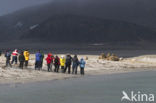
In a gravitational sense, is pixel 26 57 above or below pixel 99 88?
above

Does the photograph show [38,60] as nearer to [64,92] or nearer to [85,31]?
[64,92]

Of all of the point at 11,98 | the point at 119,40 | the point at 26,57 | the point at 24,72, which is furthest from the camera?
the point at 119,40

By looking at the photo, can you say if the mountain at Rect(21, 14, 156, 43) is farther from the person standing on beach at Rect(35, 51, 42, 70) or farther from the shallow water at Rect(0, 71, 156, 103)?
the shallow water at Rect(0, 71, 156, 103)

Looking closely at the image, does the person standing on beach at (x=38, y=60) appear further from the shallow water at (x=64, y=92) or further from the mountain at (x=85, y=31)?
the mountain at (x=85, y=31)

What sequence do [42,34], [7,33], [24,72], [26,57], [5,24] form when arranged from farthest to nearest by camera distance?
[5,24] → [7,33] → [42,34] → [26,57] → [24,72]

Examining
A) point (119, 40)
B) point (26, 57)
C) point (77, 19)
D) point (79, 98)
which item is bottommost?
point (79, 98)

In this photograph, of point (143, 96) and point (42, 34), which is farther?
point (42, 34)

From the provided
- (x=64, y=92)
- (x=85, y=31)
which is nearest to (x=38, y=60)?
(x=64, y=92)

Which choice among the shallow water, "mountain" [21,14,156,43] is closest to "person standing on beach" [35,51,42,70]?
the shallow water

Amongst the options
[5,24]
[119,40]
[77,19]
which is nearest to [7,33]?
[5,24]

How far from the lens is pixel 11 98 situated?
1496 cm

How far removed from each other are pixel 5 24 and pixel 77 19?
143 feet

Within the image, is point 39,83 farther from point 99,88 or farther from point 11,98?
point 11,98

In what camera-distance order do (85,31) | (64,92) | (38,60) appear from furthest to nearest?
(85,31), (38,60), (64,92)
